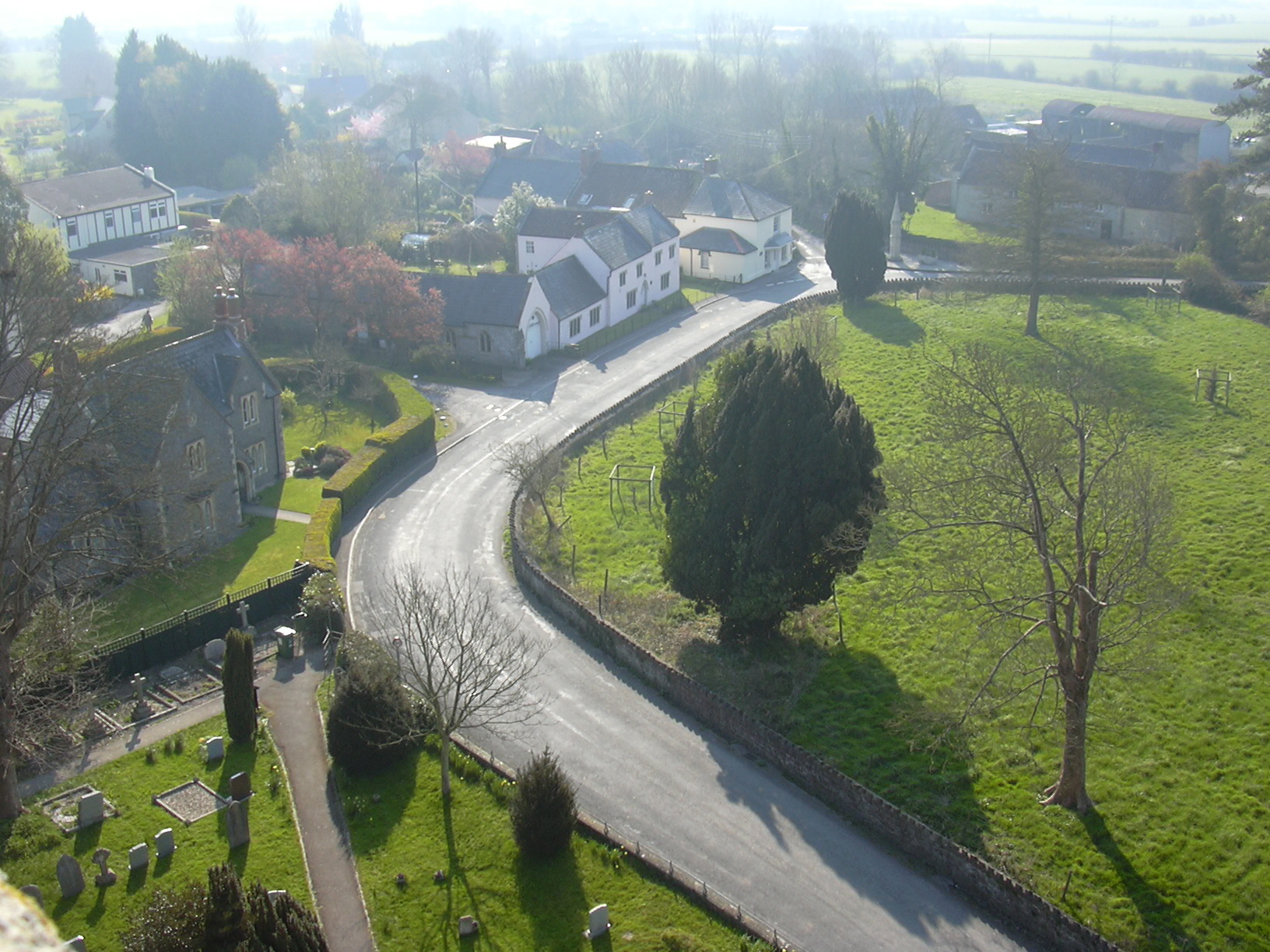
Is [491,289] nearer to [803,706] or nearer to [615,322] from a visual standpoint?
[615,322]

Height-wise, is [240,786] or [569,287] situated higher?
[569,287]

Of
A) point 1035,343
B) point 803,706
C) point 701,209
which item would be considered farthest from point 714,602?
point 701,209

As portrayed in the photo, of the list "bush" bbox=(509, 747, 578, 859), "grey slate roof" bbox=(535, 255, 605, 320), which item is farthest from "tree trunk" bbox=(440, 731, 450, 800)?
"grey slate roof" bbox=(535, 255, 605, 320)

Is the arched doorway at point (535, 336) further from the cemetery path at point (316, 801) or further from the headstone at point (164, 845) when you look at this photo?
the headstone at point (164, 845)

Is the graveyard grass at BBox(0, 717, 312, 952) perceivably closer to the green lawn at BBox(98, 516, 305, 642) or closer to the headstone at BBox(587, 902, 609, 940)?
the headstone at BBox(587, 902, 609, 940)

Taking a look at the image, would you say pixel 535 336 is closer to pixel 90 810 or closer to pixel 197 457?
pixel 197 457

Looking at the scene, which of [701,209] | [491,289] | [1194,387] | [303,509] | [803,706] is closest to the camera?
[803,706]

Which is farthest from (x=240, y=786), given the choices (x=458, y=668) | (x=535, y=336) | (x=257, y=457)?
(x=535, y=336)
